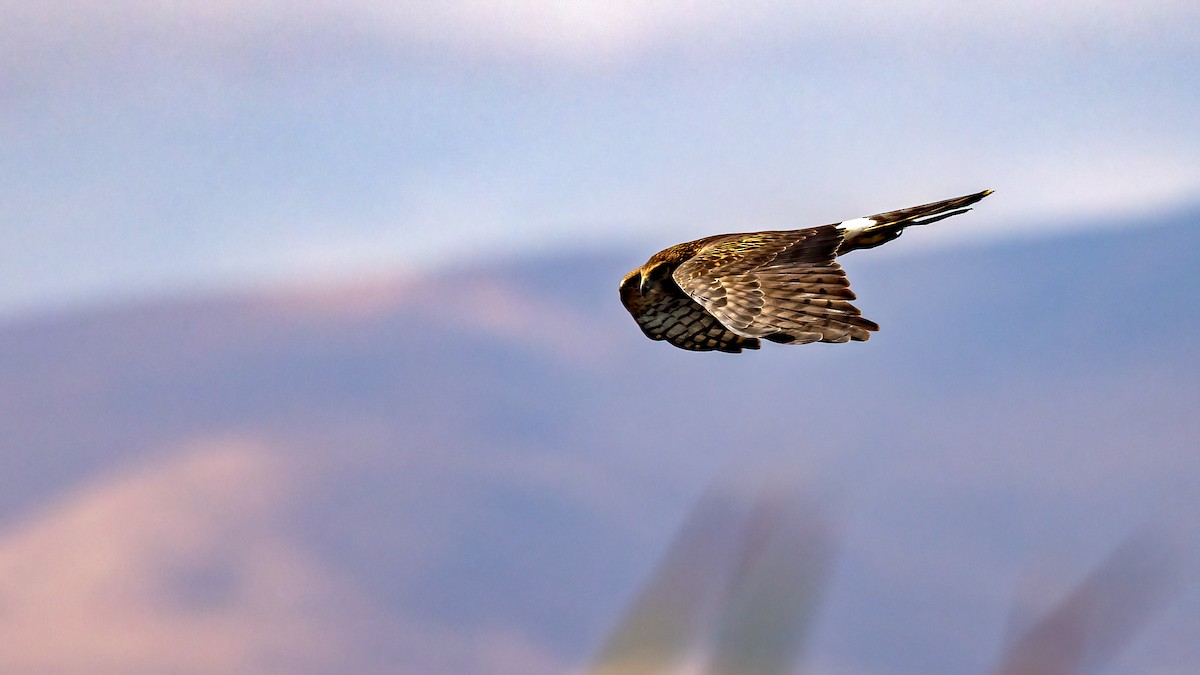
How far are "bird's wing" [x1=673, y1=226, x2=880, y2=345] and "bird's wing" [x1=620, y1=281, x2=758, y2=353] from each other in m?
1.04

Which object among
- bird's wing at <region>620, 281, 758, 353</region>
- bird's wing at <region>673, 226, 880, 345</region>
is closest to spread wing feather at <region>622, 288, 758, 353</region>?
bird's wing at <region>620, 281, 758, 353</region>

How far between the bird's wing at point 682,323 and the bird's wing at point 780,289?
1.04 m

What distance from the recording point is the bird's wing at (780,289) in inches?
487

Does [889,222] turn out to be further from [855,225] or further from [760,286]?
[760,286]

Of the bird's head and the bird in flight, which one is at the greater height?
the bird's head

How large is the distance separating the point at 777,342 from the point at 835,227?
96.9 inches

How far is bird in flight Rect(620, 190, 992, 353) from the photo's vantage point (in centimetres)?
1243

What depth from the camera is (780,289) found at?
1293 cm

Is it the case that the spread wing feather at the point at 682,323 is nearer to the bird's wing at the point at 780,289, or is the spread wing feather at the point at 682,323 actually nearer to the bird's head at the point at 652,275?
the bird's head at the point at 652,275

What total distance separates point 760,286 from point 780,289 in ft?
0.62

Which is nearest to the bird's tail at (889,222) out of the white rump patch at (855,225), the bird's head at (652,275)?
the white rump patch at (855,225)

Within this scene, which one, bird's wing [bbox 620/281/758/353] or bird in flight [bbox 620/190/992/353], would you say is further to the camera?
bird's wing [bbox 620/281/758/353]

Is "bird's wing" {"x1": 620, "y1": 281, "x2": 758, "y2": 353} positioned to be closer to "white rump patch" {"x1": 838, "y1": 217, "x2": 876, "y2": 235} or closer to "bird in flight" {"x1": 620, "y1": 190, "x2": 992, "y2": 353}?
"bird in flight" {"x1": 620, "y1": 190, "x2": 992, "y2": 353}

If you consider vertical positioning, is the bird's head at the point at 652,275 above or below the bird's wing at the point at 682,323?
above
